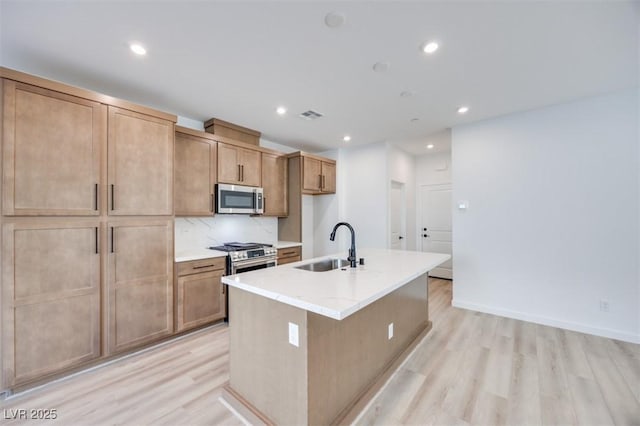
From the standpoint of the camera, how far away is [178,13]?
173cm

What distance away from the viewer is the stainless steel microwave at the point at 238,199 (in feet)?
11.7

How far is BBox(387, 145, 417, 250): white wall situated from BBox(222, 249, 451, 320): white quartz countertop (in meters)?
2.94

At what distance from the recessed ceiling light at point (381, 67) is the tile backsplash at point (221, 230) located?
2.87m

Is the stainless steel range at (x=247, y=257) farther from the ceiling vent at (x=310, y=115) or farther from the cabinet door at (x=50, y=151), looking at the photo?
the ceiling vent at (x=310, y=115)

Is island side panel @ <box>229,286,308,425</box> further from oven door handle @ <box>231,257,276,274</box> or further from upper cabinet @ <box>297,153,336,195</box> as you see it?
upper cabinet @ <box>297,153,336,195</box>

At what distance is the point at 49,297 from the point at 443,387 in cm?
316

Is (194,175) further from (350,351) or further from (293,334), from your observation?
(350,351)

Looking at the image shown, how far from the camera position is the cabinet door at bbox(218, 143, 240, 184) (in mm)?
3590

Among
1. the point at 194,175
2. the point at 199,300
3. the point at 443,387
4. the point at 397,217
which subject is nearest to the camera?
the point at 443,387

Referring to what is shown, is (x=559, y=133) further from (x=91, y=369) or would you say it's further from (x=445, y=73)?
(x=91, y=369)

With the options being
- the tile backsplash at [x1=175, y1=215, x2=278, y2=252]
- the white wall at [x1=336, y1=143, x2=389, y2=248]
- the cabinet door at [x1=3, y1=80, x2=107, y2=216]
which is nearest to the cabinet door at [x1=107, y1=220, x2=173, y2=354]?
the cabinet door at [x1=3, y1=80, x2=107, y2=216]

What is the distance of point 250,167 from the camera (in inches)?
156

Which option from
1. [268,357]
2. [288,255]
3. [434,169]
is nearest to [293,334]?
[268,357]

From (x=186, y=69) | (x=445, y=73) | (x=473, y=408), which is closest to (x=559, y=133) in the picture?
(x=445, y=73)
